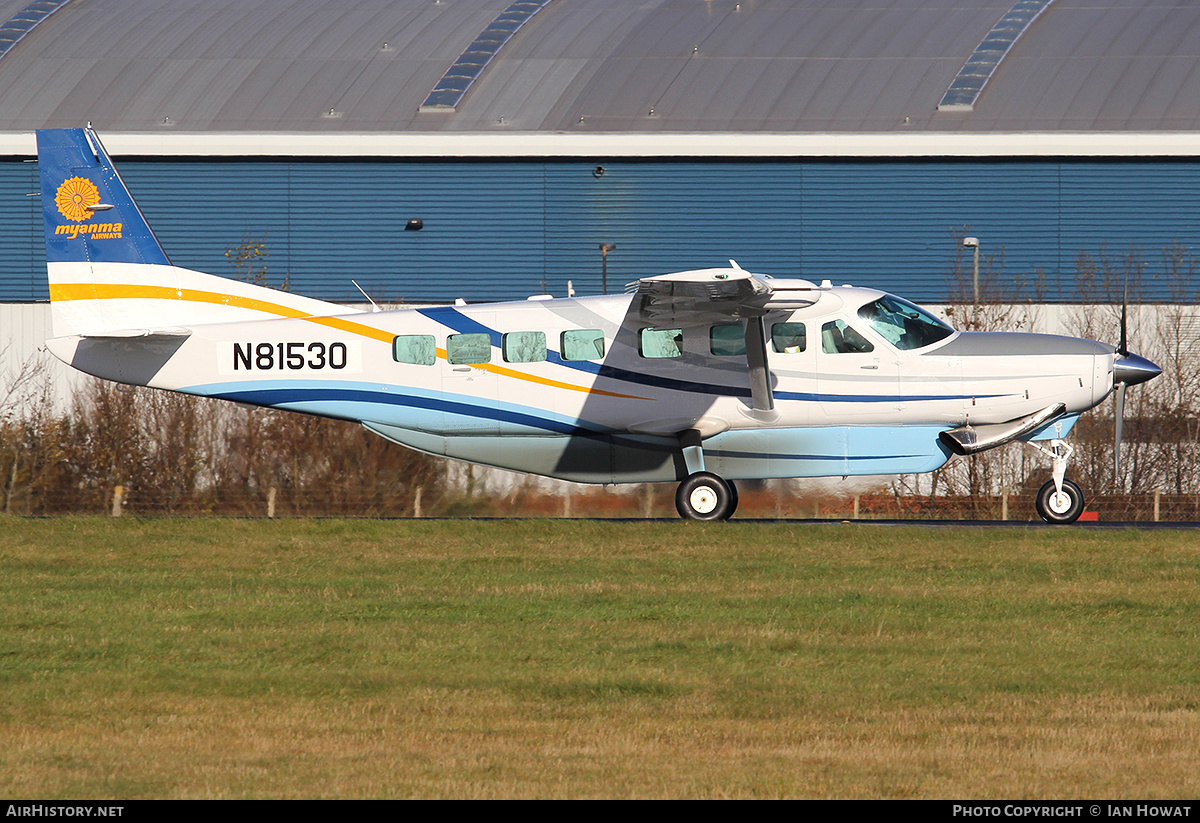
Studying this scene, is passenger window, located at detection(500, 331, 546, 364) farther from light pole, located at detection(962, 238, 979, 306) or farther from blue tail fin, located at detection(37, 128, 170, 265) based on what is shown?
light pole, located at detection(962, 238, 979, 306)

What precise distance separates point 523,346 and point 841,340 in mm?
3922

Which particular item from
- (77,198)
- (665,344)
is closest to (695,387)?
(665,344)

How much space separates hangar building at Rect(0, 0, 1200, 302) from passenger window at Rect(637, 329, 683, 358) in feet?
42.7

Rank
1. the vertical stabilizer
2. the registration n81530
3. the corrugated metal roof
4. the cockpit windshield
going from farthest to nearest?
the corrugated metal roof, the vertical stabilizer, the registration n81530, the cockpit windshield

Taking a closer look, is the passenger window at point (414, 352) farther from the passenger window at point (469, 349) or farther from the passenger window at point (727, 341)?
the passenger window at point (727, 341)

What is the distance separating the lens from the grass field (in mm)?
6832

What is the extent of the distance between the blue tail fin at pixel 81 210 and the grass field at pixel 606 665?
393cm

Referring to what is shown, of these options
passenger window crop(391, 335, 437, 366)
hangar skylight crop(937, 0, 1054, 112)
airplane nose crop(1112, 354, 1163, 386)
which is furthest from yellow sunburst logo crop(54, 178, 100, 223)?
hangar skylight crop(937, 0, 1054, 112)

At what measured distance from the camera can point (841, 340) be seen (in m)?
16.8

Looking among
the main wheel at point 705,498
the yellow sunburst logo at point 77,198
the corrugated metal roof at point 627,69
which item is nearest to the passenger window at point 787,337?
the main wheel at point 705,498

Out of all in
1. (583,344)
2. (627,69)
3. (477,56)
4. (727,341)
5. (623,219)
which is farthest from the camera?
(477,56)

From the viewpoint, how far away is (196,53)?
3331 cm

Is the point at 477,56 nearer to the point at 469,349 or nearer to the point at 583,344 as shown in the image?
the point at 469,349

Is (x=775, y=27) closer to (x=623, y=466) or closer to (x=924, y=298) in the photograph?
(x=924, y=298)
